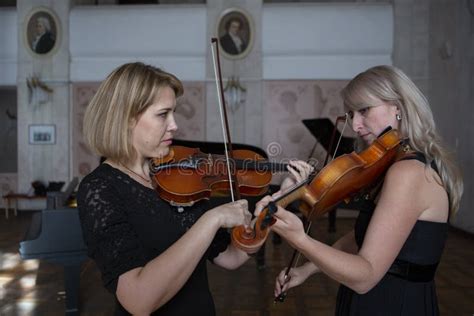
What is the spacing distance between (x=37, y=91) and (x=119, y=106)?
9.16 meters

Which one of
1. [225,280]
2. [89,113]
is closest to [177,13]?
[225,280]

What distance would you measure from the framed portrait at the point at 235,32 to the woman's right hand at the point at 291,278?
7914mm

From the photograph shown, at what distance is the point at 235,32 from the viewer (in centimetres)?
913

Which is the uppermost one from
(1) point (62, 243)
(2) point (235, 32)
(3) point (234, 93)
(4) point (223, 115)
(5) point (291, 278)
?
(2) point (235, 32)

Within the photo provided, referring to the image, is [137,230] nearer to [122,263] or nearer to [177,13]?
[122,263]

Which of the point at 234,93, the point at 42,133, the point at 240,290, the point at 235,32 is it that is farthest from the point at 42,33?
the point at 240,290

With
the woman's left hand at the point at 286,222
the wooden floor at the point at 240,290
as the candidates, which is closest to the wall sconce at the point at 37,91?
the wooden floor at the point at 240,290

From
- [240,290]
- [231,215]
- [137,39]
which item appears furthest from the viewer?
[137,39]

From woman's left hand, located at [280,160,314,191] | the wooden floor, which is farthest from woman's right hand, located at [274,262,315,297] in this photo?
the wooden floor

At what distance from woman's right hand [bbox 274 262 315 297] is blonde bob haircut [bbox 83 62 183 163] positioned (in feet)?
2.59

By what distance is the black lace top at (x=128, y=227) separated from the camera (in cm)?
118

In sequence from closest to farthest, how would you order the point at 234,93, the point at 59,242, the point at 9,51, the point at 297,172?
the point at 297,172, the point at 59,242, the point at 234,93, the point at 9,51

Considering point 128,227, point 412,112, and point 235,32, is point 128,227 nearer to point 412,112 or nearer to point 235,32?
point 412,112

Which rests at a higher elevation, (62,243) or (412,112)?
(412,112)
